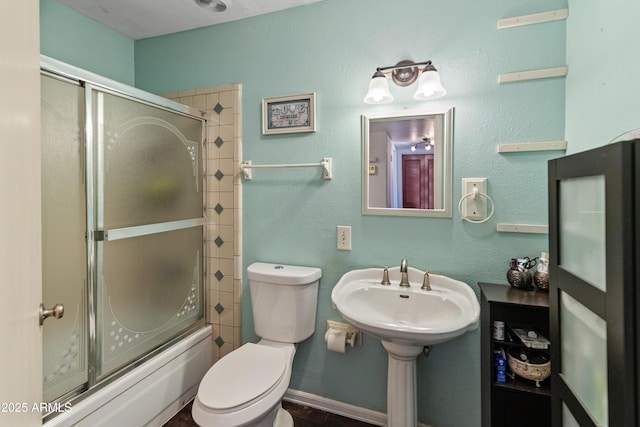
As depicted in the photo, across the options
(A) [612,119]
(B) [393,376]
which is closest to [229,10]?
(A) [612,119]

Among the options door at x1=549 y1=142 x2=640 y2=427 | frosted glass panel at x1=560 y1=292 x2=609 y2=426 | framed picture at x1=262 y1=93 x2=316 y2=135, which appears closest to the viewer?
door at x1=549 y1=142 x2=640 y2=427

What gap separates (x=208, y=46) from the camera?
200 cm

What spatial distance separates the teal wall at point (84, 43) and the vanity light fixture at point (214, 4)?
2.51ft

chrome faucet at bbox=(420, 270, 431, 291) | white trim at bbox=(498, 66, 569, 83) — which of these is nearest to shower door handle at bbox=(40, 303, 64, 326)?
chrome faucet at bbox=(420, 270, 431, 291)

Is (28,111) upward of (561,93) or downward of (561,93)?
downward

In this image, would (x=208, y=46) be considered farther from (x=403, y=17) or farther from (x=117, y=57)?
(x=403, y=17)

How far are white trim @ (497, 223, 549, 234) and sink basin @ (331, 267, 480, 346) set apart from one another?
0.33 m

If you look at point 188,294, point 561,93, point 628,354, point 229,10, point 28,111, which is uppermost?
point 229,10

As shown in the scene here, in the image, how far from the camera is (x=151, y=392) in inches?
63.0

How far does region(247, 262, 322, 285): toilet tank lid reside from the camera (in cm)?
166

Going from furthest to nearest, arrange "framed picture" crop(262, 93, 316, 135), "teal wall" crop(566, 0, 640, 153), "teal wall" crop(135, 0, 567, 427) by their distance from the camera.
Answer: "framed picture" crop(262, 93, 316, 135) → "teal wall" crop(135, 0, 567, 427) → "teal wall" crop(566, 0, 640, 153)

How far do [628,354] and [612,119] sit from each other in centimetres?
86

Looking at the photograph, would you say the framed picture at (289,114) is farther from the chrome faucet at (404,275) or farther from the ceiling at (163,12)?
the chrome faucet at (404,275)

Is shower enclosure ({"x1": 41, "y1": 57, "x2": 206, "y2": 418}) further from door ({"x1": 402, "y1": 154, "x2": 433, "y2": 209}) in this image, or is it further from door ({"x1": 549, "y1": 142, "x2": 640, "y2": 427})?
door ({"x1": 549, "y1": 142, "x2": 640, "y2": 427})
